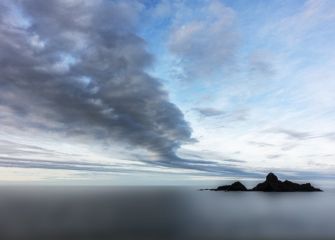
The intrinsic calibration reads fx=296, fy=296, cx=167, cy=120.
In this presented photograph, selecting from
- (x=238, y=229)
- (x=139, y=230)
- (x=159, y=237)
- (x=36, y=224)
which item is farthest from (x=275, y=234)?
(x=36, y=224)

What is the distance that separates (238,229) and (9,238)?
51769 millimetres

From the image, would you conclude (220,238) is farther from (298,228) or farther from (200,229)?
(298,228)

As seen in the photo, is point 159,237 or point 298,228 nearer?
point 159,237

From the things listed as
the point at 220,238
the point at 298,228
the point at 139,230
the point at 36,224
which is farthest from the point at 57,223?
the point at 298,228

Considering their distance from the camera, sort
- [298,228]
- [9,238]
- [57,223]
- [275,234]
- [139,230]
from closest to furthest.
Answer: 1. [9,238]
2. [275,234]
3. [139,230]
4. [298,228]
5. [57,223]

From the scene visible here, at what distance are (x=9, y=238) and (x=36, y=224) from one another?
20849mm

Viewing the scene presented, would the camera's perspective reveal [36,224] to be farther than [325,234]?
Yes

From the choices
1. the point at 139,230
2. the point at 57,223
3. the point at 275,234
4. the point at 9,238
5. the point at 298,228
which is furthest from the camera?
the point at 57,223

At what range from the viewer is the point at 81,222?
8262 centimetres

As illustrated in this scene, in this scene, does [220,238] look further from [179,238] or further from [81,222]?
[81,222]

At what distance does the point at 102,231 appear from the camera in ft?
225

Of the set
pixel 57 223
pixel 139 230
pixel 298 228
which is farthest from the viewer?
pixel 57 223

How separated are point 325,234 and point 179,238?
3378cm

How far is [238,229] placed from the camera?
73.6m
